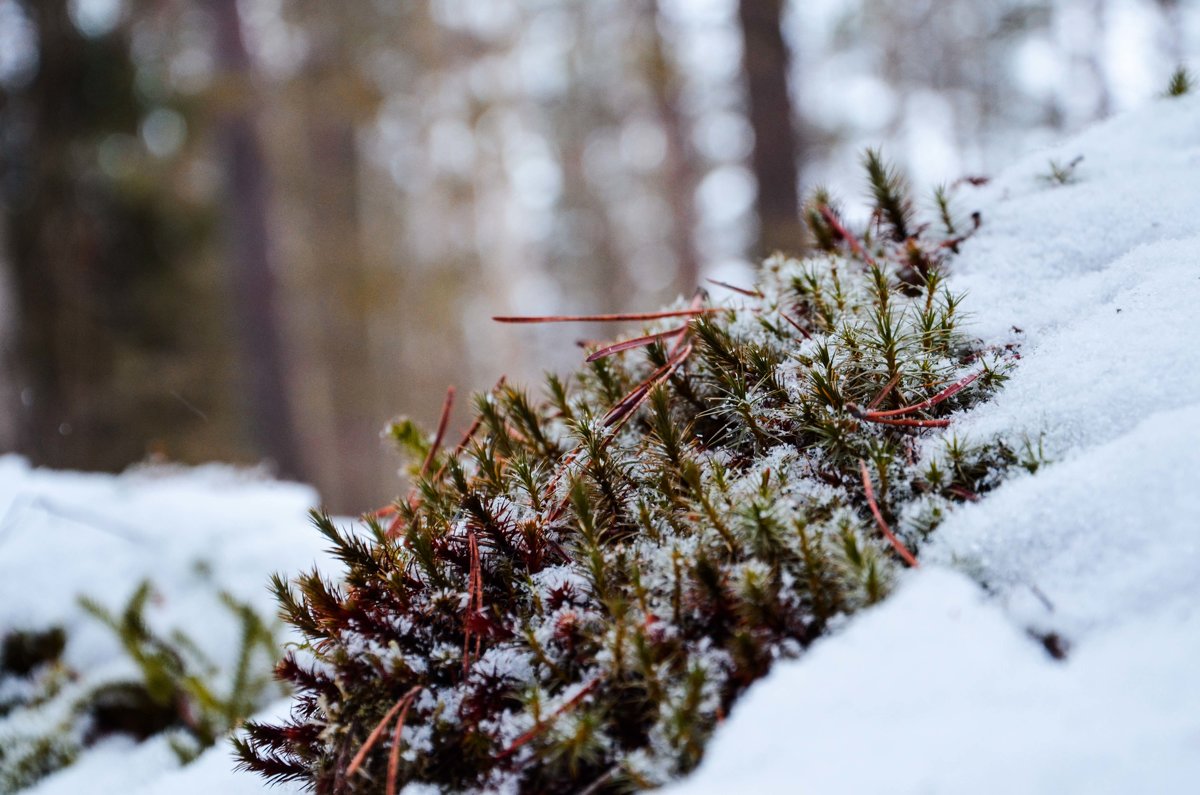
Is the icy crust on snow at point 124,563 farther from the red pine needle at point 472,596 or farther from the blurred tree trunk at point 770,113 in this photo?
the blurred tree trunk at point 770,113

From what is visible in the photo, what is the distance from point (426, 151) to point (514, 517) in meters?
17.4

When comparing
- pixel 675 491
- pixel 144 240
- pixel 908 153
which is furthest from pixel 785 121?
pixel 908 153

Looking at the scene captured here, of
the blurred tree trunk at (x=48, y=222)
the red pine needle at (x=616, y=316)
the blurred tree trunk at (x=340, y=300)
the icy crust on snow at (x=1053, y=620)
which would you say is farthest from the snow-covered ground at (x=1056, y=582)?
the blurred tree trunk at (x=340, y=300)

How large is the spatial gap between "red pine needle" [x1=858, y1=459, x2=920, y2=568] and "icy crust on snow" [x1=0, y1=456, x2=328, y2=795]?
221cm

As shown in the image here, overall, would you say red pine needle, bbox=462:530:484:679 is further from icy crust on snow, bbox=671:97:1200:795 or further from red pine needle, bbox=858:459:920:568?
red pine needle, bbox=858:459:920:568

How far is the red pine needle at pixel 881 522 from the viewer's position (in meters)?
1.13

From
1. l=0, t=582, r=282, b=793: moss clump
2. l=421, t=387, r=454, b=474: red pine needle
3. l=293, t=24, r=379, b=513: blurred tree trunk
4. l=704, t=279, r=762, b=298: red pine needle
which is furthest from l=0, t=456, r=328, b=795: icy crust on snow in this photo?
l=293, t=24, r=379, b=513: blurred tree trunk

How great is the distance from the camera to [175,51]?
1145cm

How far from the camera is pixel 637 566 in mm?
1201

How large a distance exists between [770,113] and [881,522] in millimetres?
6755

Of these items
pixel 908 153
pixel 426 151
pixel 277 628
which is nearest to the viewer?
pixel 277 628

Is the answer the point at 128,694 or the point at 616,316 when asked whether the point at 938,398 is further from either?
the point at 128,694

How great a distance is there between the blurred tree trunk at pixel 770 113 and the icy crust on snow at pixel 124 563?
5.31 metres

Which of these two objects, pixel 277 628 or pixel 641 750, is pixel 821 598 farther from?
pixel 277 628
